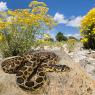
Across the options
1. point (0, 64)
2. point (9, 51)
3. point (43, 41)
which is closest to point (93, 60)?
point (43, 41)

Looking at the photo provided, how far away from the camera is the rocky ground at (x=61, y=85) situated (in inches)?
316

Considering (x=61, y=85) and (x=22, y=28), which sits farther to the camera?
(x=22, y=28)

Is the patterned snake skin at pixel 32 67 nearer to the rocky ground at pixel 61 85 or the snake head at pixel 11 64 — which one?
the snake head at pixel 11 64

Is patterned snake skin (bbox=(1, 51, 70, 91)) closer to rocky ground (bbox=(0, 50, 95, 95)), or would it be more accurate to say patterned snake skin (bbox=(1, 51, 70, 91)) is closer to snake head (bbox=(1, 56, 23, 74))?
snake head (bbox=(1, 56, 23, 74))

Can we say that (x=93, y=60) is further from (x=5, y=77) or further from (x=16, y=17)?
(x=5, y=77)

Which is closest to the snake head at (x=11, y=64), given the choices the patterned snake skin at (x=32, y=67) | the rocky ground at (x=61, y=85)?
the patterned snake skin at (x=32, y=67)

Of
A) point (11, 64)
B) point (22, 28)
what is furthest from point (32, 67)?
point (22, 28)

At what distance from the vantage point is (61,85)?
825 centimetres

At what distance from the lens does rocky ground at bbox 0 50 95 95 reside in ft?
26.3

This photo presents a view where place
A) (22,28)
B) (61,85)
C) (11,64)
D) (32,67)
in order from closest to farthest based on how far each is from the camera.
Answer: (61,85), (32,67), (11,64), (22,28)

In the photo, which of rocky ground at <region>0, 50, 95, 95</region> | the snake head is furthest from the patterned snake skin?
rocky ground at <region>0, 50, 95, 95</region>

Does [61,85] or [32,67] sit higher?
[32,67]

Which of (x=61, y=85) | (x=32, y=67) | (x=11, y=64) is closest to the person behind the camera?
(x=61, y=85)

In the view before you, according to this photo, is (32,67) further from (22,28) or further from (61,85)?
(22,28)
